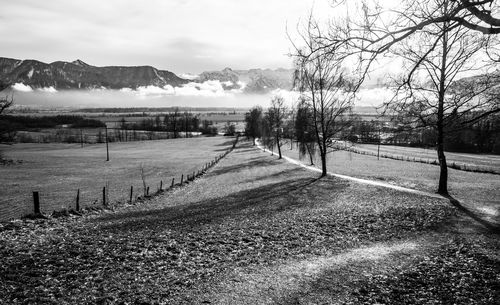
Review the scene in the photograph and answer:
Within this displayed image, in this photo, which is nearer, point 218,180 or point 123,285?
point 123,285

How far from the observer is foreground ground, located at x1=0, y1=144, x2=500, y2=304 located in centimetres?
895

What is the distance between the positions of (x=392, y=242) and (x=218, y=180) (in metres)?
29.4

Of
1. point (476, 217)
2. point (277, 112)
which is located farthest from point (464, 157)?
point (476, 217)

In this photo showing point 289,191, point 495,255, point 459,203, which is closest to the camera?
point 495,255

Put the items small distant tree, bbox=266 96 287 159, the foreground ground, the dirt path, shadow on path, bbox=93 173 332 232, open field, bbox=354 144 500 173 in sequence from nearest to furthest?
1. the foreground ground
2. the dirt path
3. shadow on path, bbox=93 173 332 232
4. small distant tree, bbox=266 96 287 159
5. open field, bbox=354 144 500 173

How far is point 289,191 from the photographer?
2855 cm

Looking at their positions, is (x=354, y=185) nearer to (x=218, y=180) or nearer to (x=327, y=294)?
(x=218, y=180)

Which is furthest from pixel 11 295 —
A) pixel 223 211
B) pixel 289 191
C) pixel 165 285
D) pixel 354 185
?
pixel 354 185

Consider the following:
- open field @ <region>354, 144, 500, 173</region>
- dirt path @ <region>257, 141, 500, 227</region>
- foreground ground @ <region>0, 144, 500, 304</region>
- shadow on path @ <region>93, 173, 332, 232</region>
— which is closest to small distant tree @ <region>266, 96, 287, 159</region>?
open field @ <region>354, 144, 500, 173</region>

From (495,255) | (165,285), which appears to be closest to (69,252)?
(165,285)

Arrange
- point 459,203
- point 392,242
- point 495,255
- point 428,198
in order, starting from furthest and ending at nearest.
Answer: point 428,198 < point 459,203 < point 392,242 < point 495,255

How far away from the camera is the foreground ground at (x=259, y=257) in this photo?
8.95 metres

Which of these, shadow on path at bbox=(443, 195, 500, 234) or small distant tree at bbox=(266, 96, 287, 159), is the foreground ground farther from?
small distant tree at bbox=(266, 96, 287, 159)

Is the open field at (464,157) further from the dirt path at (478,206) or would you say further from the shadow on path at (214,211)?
the shadow on path at (214,211)
